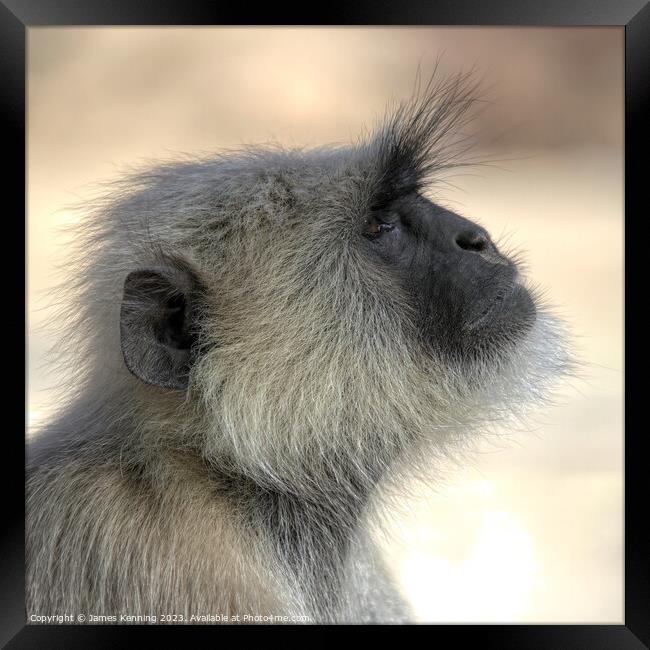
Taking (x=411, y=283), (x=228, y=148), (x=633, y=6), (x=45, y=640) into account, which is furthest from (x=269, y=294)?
(x=633, y=6)

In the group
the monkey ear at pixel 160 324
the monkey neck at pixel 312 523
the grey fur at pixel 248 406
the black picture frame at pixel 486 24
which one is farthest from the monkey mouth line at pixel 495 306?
the monkey ear at pixel 160 324

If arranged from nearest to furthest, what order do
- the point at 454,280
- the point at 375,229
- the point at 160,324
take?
the point at 160,324 < the point at 454,280 < the point at 375,229

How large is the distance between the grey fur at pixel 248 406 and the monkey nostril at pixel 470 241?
0.95 ft

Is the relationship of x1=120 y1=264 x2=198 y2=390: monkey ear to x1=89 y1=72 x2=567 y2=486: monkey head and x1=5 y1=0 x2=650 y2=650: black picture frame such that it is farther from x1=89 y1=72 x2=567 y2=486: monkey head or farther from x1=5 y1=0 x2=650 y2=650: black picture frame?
x1=5 y1=0 x2=650 y2=650: black picture frame

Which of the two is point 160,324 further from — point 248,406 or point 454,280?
point 454,280

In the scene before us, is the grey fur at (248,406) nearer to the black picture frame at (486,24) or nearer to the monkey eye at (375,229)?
the monkey eye at (375,229)

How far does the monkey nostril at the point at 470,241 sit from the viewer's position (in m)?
3.63

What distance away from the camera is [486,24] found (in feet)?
11.8

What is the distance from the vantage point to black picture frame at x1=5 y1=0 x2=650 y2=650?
3477 millimetres

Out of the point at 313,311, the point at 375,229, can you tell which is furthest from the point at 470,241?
the point at 313,311

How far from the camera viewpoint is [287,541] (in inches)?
142

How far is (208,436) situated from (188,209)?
0.82 meters

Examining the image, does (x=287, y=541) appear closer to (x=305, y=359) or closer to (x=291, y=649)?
(x=291, y=649)

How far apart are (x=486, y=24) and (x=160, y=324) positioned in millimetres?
1610
